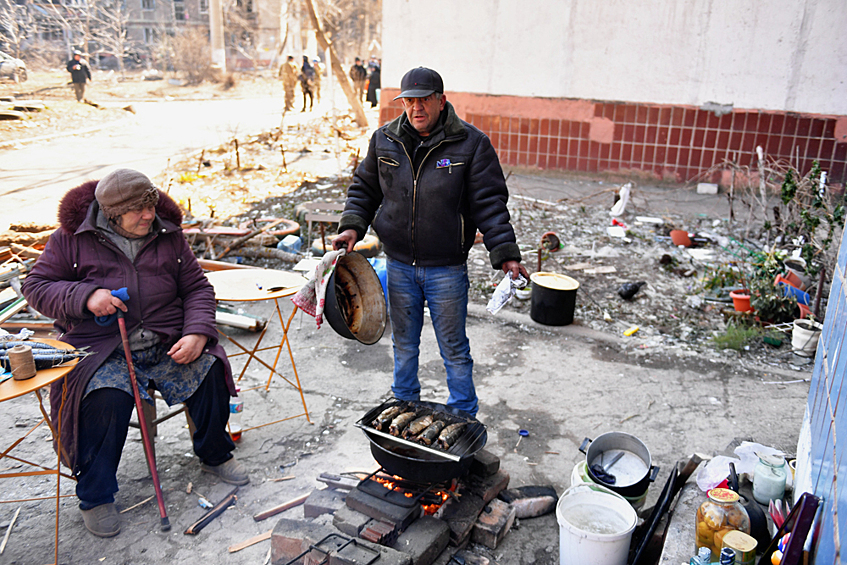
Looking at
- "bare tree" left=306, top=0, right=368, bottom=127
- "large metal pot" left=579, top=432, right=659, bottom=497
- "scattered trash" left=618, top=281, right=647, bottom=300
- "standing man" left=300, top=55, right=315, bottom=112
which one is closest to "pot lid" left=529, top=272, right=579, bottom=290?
"scattered trash" left=618, top=281, right=647, bottom=300

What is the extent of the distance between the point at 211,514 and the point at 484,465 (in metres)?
1.54

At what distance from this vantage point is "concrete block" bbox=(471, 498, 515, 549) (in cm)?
313

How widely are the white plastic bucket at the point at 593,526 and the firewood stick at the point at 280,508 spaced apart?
4.80 feet

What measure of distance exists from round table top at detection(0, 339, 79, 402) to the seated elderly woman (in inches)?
9.6

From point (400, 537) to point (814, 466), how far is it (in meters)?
1.82

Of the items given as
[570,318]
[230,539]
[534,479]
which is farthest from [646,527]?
[570,318]

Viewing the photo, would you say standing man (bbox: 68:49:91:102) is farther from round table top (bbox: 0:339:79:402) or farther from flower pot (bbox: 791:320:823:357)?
flower pot (bbox: 791:320:823:357)

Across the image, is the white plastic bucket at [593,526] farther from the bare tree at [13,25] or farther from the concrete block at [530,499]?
the bare tree at [13,25]

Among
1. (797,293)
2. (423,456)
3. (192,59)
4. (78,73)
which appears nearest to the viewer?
(423,456)

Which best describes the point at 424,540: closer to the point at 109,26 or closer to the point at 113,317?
the point at 113,317

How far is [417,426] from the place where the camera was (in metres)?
3.21

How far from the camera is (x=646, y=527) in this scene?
304cm

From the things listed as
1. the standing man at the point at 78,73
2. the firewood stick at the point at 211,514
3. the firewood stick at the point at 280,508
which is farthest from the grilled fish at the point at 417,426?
the standing man at the point at 78,73

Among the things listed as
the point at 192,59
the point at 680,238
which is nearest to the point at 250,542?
the point at 680,238
